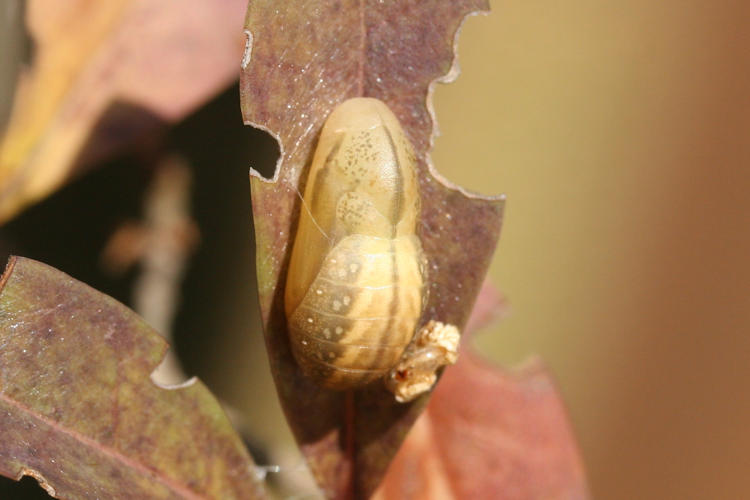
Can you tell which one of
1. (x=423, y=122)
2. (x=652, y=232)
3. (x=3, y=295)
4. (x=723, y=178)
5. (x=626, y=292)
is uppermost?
(x=423, y=122)

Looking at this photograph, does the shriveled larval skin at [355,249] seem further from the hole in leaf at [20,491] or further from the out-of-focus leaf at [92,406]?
the hole in leaf at [20,491]

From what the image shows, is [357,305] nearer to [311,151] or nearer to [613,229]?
[311,151]

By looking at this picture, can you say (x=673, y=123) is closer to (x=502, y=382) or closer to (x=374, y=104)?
(x=502, y=382)

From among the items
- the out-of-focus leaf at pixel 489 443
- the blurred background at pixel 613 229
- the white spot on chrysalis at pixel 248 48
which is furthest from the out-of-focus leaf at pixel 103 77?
the out-of-focus leaf at pixel 489 443

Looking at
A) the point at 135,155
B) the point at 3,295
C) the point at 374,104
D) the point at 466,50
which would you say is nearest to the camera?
the point at 3,295

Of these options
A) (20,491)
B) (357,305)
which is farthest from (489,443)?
(20,491)

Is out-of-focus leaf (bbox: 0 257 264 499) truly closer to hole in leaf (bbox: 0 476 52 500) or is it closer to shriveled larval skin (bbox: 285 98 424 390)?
shriveled larval skin (bbox: 285 98 424 390)

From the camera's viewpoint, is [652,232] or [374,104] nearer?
[374,104]

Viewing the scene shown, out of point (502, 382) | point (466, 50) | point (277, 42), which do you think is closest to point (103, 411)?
point (277, 42)
